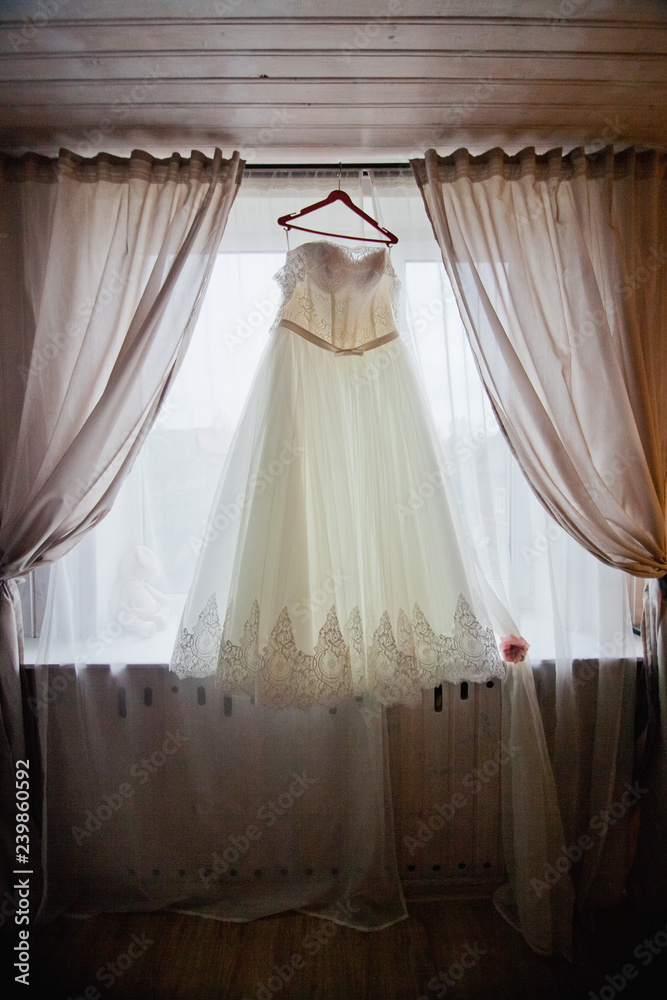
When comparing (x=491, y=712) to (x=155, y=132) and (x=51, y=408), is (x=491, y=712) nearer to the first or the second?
(x=51, y=408)

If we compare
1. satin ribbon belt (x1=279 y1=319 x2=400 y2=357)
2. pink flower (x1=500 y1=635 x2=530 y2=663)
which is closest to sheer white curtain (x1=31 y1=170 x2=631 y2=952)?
pink flower (x1=500 y1=635 x2=530 y2=663)

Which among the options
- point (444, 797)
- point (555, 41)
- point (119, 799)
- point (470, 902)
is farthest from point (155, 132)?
point (470, 902)

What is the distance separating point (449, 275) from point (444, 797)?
1.51 meters

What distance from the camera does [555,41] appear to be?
3.87 feet

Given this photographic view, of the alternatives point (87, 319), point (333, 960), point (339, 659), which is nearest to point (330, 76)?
point (87, 319)

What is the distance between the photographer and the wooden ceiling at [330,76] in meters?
1.11

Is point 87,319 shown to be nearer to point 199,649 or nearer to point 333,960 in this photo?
point 199,649

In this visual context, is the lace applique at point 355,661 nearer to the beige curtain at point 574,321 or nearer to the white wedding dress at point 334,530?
the white wedding dress at point 334,530

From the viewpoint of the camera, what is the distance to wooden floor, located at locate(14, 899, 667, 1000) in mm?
1280

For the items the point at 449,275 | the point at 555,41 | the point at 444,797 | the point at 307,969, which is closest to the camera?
the point at 555,41

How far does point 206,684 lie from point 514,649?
870mm

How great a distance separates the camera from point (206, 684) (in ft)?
4.86

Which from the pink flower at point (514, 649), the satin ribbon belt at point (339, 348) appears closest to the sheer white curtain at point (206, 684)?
the pink flower at point (514, 649)

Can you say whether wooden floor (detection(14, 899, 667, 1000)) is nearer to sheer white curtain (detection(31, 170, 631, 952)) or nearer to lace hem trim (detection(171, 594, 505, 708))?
sheer white curtain (detection(31, 170, 631, 952))
